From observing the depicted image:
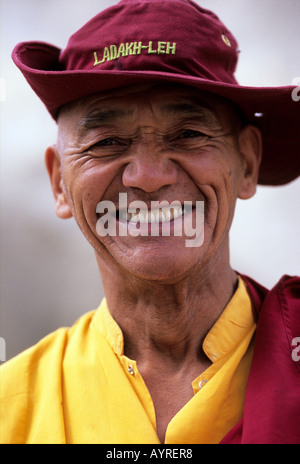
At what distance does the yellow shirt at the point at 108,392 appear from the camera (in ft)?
6.28

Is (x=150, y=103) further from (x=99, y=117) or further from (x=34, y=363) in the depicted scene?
(x=34, y=363)

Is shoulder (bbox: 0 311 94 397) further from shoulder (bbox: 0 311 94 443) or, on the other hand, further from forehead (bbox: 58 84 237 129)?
forehead (bbox: 58 84 237 129)

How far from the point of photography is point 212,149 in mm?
2064

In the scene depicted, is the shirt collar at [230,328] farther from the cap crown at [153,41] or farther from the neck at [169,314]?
the cap crown at [153,41]

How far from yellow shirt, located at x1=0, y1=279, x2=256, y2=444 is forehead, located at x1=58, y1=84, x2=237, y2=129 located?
758mm

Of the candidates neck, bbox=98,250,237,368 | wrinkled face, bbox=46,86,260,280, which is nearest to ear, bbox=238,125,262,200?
wrinkled face, bbox=46,86,260,280

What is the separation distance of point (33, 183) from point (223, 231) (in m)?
2.42

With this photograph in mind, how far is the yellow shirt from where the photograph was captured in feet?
6.28

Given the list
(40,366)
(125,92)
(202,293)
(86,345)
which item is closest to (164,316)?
(202,293)

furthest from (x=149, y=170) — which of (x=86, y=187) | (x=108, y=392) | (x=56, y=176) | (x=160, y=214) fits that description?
(x=108, y=392)

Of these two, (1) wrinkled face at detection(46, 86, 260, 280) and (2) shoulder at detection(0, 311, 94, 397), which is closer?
(1) wrinkled face at detection(46, 86, 260, 280)

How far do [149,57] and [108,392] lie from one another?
3.99 feet

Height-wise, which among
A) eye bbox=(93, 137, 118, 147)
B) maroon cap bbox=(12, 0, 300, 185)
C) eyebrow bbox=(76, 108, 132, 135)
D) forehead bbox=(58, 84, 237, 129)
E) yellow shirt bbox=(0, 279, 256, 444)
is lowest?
yellow shirt bbox=(0, 279, 256, 444)

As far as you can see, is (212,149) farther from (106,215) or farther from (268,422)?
(268,422)
